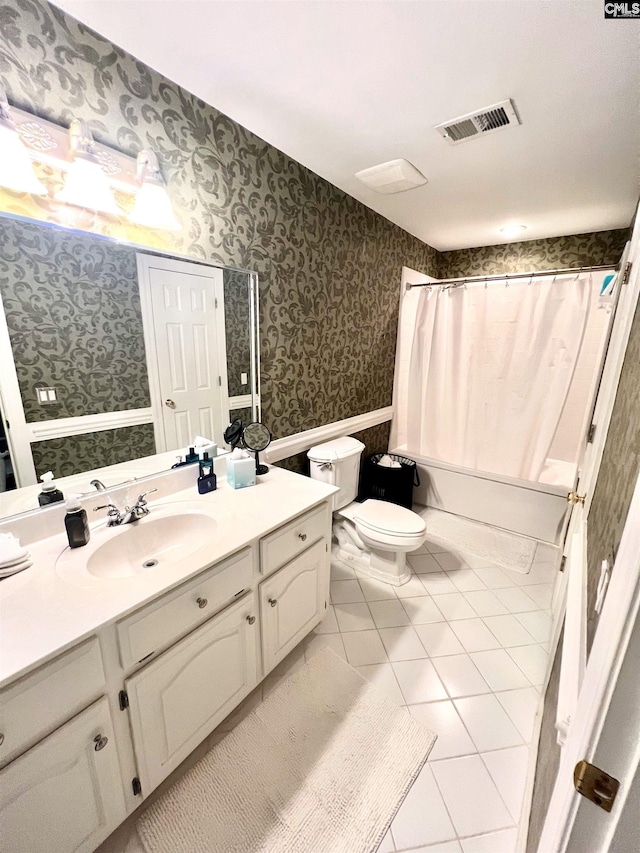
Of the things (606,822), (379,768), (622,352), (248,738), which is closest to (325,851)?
(379,768)

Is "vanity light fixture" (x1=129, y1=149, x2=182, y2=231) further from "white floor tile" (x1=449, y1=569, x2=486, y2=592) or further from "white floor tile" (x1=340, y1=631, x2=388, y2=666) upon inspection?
"white floor tile" (x1=449, y1=569, x2=486, y2=592)

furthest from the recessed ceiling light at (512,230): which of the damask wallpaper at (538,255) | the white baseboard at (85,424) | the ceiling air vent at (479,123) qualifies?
the white baseboard at (85,424)

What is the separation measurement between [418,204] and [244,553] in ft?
7.66

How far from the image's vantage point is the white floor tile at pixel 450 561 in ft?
7.47

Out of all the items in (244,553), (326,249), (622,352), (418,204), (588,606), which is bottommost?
(244,553)

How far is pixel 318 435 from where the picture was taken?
2.28m

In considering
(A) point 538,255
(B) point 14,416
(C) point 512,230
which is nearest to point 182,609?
(B) point 14,416

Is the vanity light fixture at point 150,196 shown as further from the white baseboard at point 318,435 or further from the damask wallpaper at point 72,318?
the white baseboard at point 318,435

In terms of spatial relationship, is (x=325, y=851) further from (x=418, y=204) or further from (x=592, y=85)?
(x=418, y=204)

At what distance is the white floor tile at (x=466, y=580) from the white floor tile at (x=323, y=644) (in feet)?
2.75

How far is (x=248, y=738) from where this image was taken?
1302mm

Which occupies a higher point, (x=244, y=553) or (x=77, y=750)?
(x=244, y=553)

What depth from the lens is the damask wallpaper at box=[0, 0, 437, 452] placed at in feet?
3.44

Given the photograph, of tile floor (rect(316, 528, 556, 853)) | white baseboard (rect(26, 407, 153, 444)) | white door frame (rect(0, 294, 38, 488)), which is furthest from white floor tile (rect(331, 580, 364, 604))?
white door frame (rect(0, 294, 38, 488))
